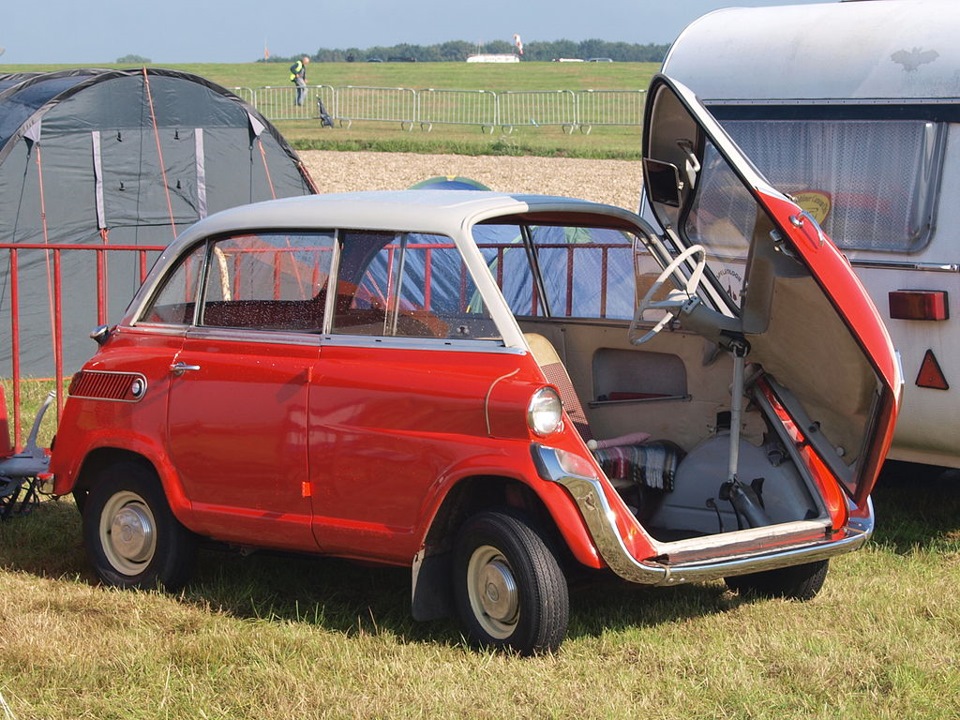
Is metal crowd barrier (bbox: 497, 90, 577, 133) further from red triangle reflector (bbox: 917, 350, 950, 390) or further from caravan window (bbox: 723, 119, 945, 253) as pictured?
red triangle reflector (bbox: 917, 350, 950, 390)

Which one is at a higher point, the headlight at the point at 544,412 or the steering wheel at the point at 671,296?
the steering wheel at the point at 671,296

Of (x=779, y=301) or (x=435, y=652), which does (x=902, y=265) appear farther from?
(x=435, y=652)

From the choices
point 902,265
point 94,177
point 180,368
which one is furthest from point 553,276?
point 94,177

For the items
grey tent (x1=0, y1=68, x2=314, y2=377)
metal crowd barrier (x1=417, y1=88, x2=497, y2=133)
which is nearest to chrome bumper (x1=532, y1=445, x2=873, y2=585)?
grey tent (x1=0, y1=68, x2=314, y2=377)

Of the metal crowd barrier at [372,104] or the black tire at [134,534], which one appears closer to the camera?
the black tire at [134,534]

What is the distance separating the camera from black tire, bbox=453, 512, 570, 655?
4.79 meters

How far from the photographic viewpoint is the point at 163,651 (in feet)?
16.5

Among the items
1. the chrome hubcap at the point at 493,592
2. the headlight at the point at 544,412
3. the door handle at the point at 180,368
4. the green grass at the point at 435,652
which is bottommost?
the green grass at the point at 435,652

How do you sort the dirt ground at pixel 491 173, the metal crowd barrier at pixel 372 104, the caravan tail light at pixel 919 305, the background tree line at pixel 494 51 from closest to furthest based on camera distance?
1. the caravan tail light at pixel 919 305
2. the dirt ground at pixel 491 173
3. the metal crowd barrier at pixel 372 104
4. the background tree line at pixel 494 51

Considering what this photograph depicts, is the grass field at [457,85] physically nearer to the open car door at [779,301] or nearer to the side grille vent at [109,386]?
the open car door at [779,301]

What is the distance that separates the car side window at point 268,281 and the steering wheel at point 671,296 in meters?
1.29

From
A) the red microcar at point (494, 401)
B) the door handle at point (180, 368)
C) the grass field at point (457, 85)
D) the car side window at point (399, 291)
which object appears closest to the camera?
the red microcar at point (494, 401)

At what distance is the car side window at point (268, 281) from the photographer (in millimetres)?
5465

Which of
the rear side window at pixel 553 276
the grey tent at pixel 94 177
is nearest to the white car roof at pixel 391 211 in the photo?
the rear side window at pixel 553 276
